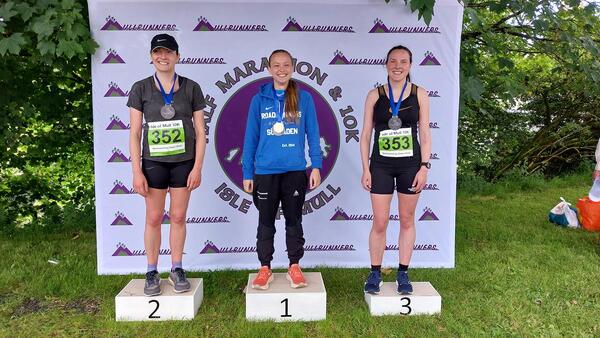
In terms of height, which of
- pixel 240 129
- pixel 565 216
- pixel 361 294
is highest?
pixel 240 129

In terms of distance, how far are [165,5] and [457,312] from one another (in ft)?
10.5

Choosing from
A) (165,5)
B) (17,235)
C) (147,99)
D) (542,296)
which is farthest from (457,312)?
(17,235)

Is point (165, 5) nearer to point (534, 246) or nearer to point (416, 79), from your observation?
point (416, 79)

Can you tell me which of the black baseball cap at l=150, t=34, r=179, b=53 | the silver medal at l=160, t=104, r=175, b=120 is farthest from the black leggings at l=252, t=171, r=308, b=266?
the black baseball cap at l=150, t=34, r=179, b=53

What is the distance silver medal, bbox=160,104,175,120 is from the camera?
3162mm

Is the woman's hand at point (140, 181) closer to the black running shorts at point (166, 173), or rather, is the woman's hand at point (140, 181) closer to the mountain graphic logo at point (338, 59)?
the black running shorts at point (166, 173)

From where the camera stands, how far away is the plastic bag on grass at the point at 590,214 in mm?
5141

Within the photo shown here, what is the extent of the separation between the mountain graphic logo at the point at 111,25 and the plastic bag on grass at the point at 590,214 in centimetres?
489

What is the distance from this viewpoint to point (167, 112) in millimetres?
3164

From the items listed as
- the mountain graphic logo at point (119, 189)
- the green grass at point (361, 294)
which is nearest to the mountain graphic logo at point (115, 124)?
the mountain graphic logo at point (119, 189)

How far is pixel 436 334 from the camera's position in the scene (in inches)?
122

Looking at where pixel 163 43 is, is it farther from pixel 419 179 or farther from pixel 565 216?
pixel 565 216

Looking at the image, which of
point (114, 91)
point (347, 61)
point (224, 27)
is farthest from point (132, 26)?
point (347, 61)

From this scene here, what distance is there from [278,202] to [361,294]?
3.28ft
